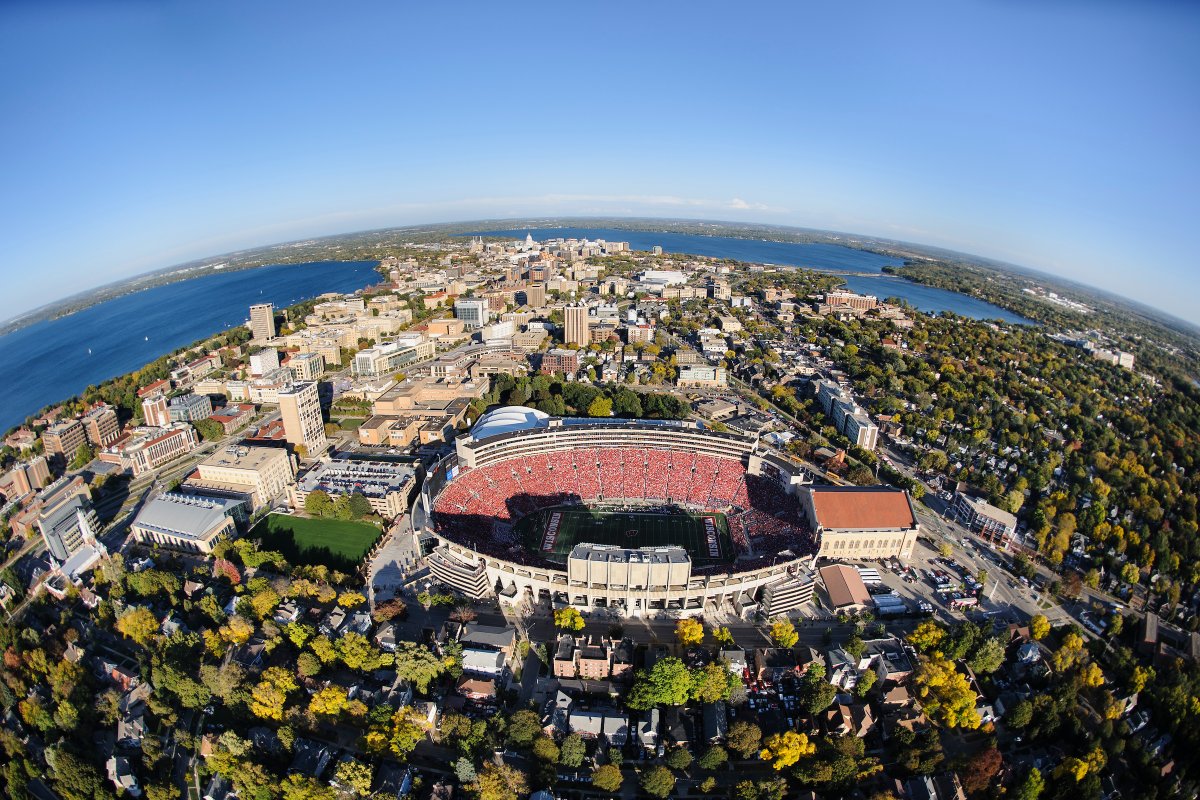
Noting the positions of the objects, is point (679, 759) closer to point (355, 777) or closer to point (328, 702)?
point (355, 777)

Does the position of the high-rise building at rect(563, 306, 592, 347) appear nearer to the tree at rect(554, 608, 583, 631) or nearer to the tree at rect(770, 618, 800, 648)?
the tree at rect(554, 608, 583, 631)

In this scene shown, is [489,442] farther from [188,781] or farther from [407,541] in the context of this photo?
[188,781]

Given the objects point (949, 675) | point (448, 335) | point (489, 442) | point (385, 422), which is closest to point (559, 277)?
point (448, 335)

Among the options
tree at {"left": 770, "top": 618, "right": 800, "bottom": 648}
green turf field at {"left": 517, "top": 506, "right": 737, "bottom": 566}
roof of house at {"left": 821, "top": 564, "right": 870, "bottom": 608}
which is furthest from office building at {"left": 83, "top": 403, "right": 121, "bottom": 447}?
roof of house at {"left": 821, "top": 564, "right": 870, "bottom": 608}

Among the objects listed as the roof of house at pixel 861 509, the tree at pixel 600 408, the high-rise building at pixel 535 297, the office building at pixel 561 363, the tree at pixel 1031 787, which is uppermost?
the high-rise building at pixel 535 297

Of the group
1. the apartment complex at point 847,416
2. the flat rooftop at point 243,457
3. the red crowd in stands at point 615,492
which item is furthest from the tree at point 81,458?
the apartment complex at point 847,416

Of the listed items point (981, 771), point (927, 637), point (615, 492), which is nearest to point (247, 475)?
point (615, 492)

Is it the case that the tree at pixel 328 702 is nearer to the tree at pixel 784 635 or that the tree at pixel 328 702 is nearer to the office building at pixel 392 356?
the tree at pixel 784 635
